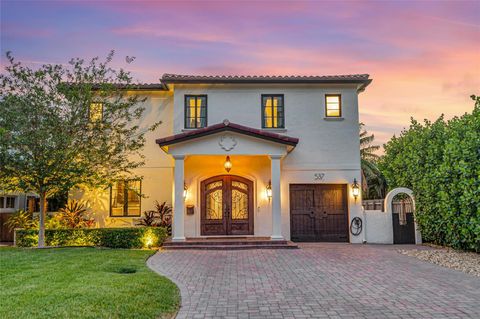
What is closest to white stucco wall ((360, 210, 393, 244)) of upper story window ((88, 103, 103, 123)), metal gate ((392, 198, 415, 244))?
metal gate ((392, 198, 415, 244))

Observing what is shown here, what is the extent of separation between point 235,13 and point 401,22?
218 inches

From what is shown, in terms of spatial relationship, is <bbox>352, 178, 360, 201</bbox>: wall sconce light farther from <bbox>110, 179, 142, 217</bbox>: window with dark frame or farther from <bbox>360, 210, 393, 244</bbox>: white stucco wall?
<bbox>110, 179, 142, 217</bbox>: window with dark frame

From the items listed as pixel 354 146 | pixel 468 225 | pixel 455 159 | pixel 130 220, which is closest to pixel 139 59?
pixel 130 220

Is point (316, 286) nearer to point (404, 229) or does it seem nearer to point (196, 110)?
point (404, 229)

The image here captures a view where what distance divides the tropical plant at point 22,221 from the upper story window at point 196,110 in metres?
7.19

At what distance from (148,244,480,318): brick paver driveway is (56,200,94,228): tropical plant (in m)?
4.73

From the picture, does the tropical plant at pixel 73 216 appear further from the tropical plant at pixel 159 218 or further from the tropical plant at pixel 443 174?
the tropical plant at pixel 443 174

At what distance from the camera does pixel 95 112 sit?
43.2ft

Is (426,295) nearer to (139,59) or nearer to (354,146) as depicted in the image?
(354,146)

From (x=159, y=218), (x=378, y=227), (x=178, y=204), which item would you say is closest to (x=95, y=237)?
(x=159, y=218)

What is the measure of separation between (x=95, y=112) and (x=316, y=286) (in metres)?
10.0

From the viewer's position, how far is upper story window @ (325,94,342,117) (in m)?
15.3

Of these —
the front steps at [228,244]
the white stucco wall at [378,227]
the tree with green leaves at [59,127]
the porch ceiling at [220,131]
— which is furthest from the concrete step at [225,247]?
the white stucco wall at [378,227]

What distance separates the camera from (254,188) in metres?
14.7
